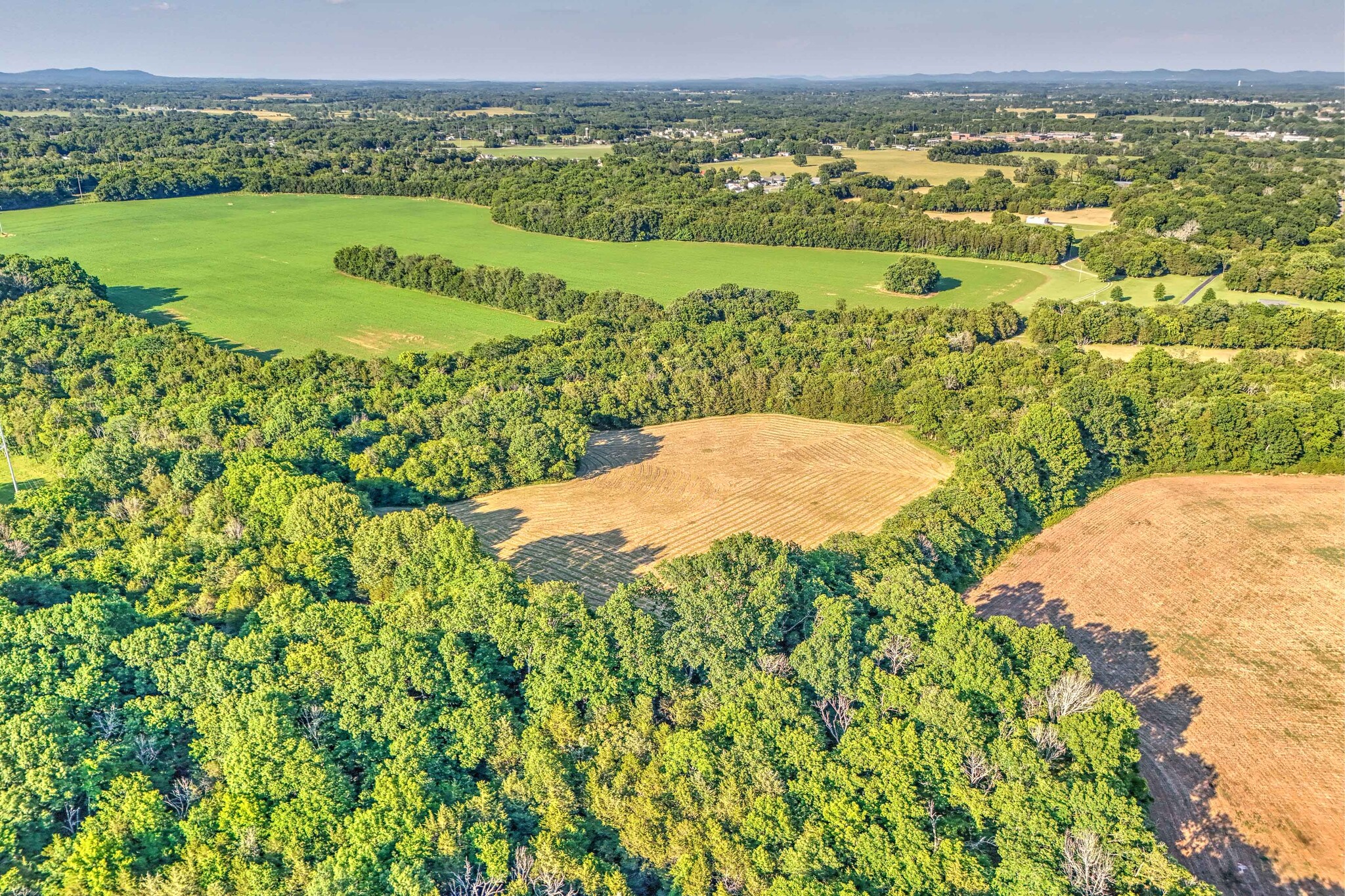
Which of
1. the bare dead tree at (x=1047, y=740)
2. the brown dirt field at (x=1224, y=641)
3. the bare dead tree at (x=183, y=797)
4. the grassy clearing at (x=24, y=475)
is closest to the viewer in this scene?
the bare dead tree at (x=183, y=797)

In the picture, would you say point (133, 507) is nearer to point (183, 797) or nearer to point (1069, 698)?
point (183, 797)

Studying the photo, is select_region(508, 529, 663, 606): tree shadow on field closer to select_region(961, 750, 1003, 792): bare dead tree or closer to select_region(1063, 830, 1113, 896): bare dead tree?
select_region(961, 750, 1003, 792): bare dead tree

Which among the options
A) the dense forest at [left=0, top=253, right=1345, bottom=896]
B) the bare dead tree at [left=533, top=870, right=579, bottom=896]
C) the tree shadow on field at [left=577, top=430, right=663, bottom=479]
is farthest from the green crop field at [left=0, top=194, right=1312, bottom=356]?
the bare dead tree at [left=533, top=870, right=579, bottom=896]

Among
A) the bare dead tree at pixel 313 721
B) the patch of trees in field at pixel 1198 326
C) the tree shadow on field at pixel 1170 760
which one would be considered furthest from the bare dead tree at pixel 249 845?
the patch of trees in field at pixel 1198 326

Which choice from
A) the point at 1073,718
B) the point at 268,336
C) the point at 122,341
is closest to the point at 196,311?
the point at 268,336

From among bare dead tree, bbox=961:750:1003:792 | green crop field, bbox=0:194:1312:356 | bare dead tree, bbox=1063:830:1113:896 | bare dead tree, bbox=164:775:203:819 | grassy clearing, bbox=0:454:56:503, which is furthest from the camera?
green crop field, bbox=0:194:1312:356

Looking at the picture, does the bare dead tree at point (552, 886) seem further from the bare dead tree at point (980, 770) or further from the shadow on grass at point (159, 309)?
the shadow on grass at point (159, 309)
